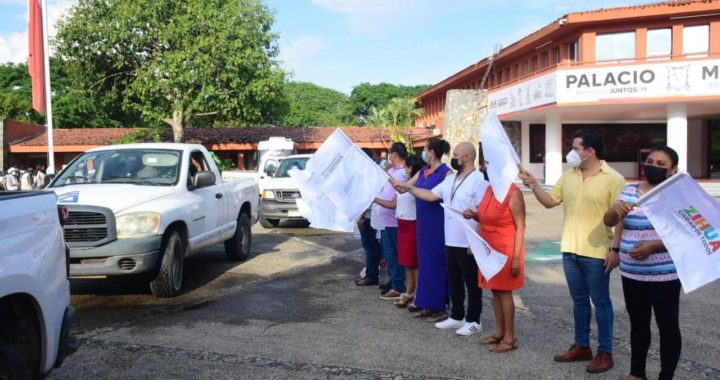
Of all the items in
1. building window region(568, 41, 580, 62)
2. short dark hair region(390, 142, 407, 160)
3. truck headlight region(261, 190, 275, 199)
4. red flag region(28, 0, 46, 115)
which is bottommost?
truck headlight region(261, 190, 275, 199)

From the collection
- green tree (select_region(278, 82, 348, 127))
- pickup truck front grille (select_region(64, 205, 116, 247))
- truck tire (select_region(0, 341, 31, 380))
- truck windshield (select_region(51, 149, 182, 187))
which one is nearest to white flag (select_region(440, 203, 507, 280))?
truck tire (select_region(0, 341, 31, 380))

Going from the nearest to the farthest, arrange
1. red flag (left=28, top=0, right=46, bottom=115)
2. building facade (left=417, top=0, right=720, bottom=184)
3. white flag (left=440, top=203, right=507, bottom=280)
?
1. white flag (left=440, top=203, right=507, bottom=280)
2. red flag (left=28, top=0, right=46, bottom=115)
3. building facade (left=417, top=0, right=720, bottom=184)

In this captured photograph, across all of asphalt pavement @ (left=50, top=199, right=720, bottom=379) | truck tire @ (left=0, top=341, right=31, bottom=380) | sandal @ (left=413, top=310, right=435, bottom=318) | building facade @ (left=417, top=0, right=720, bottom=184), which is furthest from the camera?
building facade @ (left=417, top=0, right=720, bottom=184)

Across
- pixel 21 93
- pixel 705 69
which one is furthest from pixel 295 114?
pixel 705 69

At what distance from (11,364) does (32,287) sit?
40 centimetres

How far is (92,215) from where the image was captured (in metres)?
6.89

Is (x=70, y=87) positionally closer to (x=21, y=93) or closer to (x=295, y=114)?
(x=21, y=93)

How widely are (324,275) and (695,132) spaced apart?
30762mm

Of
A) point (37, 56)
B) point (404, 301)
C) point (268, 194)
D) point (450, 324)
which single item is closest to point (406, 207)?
point (404, 301)

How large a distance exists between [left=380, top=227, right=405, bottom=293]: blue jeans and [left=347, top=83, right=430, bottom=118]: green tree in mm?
70852

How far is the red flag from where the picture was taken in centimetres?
1777

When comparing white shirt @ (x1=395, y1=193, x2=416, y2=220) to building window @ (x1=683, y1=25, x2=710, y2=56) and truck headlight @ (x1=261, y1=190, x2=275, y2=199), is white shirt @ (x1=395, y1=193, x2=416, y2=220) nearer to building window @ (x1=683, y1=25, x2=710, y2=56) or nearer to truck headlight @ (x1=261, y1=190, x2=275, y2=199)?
truck headlight @ (x1=261, y1=190, x2=275, y2=199)

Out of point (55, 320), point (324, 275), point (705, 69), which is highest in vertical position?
point (705, 69)

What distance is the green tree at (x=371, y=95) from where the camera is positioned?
7888cm
